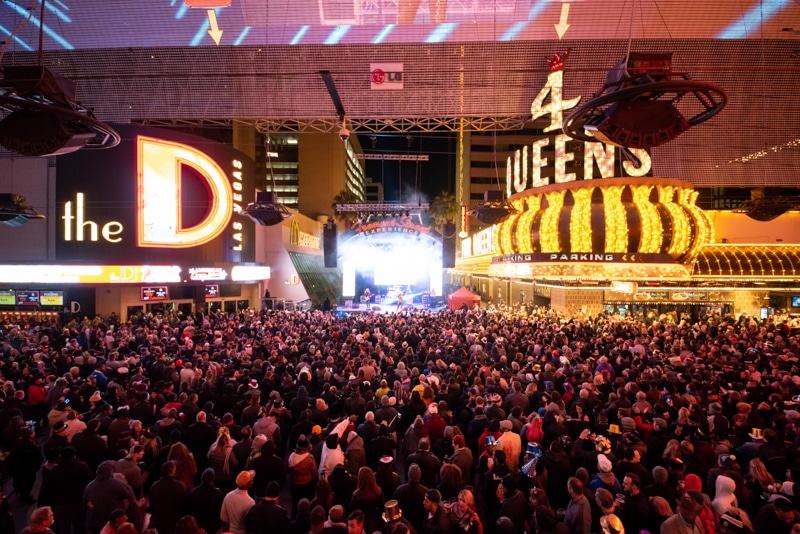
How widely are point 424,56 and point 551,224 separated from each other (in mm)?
7504

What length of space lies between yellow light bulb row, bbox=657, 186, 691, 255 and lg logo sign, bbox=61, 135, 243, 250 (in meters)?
19.0

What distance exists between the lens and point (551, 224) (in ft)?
44.1

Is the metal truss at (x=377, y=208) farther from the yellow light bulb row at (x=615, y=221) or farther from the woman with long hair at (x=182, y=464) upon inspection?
the woman with long hair at (x=182, y=464)

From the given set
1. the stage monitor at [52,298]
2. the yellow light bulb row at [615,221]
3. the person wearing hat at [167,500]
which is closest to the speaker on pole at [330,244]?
the stage monitor at [52,298]

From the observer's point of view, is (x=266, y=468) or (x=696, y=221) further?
(x=696, y=221)

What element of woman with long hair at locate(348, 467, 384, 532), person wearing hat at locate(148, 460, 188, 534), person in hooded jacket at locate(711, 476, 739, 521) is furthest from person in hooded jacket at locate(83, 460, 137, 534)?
person in hooded jacket at locate(711, 476, 739, 521)

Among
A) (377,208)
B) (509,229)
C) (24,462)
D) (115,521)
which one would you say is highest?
(377,208)

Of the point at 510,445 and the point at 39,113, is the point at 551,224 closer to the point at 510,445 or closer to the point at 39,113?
the point at 510,445

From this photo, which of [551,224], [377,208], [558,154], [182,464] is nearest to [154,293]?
[377,208]

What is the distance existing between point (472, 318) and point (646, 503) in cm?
1410

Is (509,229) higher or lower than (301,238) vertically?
lower

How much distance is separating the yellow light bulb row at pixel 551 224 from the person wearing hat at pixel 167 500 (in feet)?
37.7

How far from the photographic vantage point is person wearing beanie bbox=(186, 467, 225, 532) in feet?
14.2

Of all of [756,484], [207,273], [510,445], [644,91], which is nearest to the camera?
[644,91]
